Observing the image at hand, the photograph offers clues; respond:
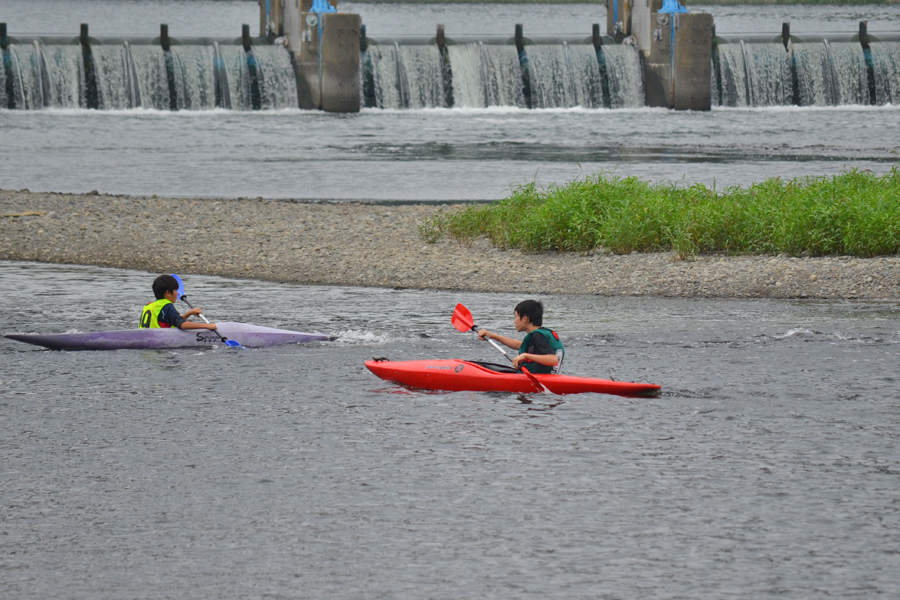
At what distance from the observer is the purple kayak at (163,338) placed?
11.4 m

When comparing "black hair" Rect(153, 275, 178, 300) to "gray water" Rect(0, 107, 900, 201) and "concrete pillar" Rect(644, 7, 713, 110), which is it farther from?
"concrete pillar" Rect(644, 7, 713, 110)

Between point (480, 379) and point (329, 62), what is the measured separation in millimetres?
33198

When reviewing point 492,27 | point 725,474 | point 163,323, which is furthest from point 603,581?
point 492,27

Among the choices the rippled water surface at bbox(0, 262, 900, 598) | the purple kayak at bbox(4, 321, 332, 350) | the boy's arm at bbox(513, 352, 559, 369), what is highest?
the purple kayak at bbox(4, 321, 332, 350)

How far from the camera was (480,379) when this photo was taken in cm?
985

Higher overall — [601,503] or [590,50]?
[590,50]

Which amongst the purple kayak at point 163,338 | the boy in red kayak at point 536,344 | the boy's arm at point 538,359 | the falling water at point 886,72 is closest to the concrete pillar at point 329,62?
the falling water at point 886,72

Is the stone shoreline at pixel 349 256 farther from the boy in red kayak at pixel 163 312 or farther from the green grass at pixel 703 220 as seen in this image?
the boy in red kayak at pixel 163 312

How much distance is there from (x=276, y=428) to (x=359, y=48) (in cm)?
3442

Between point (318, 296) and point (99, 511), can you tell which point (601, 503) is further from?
point (318, 296)

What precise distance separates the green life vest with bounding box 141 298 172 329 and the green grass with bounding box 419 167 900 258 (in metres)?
6.94

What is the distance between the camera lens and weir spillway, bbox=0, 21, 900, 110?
137ft

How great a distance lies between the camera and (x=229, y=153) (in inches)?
1313

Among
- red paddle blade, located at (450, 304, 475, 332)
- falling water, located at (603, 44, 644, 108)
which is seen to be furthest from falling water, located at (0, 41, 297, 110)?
red paddle blade, located at (450, 304, 475, 332)
